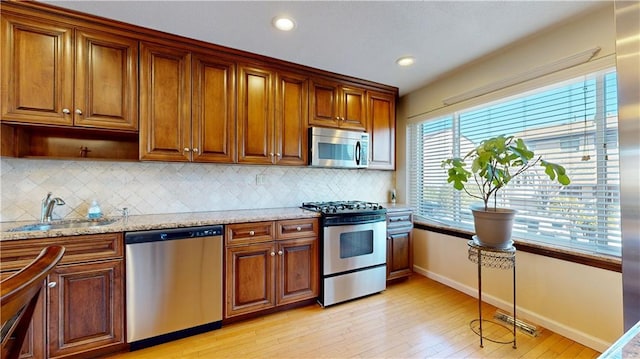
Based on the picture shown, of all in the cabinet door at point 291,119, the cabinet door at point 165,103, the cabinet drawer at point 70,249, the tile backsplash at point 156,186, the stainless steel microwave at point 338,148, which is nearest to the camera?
the cabinet drawer at point 70,249

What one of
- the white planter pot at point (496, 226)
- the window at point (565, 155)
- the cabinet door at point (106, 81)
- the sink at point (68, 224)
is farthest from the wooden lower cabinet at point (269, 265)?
the window at point (565, 155)

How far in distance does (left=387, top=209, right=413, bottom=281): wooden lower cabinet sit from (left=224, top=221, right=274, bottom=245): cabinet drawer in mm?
1368

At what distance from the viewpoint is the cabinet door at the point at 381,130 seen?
321 cm

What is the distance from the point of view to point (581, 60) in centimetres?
189

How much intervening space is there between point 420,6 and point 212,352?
2797 mm

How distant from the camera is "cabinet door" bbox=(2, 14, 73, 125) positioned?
1.74 metres

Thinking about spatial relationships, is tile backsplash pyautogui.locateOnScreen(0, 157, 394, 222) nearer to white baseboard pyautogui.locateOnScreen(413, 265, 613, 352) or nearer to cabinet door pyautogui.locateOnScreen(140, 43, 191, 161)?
cabinet door pyautogui.locateOnScreen(140, 43, 191, 161)

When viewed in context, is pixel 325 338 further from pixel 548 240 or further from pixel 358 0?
pixel 358 0

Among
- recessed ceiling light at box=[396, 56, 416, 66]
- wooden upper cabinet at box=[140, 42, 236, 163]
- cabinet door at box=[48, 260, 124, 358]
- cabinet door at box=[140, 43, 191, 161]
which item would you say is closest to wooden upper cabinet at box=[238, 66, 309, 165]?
wooden upper cabinet at box=[140, 42, 236, 163]

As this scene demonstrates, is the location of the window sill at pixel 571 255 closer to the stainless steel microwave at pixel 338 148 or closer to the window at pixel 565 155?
the window at pixel 565 155

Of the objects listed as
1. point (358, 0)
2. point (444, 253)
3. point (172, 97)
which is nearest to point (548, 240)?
point (444, 253)

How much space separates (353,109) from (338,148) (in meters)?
0.55

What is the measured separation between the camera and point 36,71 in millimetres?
1815

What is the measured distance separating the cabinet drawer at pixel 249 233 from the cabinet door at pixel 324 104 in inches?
47.9
